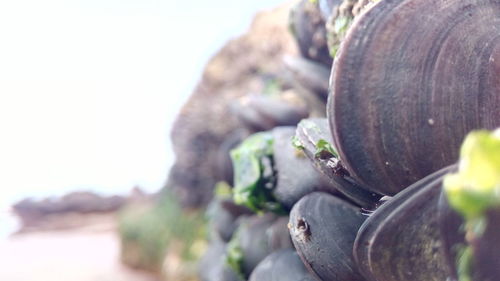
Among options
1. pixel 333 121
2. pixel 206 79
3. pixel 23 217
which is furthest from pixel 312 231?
pixel 23 217

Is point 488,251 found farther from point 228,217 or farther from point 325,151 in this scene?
point 228,217

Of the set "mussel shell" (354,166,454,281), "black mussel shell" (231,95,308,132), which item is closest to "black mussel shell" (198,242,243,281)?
"black mussel shell" (231,95,308,132)

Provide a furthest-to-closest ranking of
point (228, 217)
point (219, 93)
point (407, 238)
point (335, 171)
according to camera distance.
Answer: point (219, 93) → point (228, 217) → point (335, 171) → point (407, 238)

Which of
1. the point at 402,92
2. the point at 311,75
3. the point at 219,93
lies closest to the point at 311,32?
the point at 311,75

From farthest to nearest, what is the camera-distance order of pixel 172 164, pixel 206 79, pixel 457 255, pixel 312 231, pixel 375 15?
pixel 172 164 → pixel 206 79 → pixel 312 231 → pixel 375 15 → pixel 457 255

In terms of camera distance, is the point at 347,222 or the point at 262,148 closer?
the point at 347,222

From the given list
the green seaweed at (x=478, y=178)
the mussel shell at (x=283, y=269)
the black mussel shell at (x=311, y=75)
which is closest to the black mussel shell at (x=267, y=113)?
the black mussel shell at (x=311, y=75)

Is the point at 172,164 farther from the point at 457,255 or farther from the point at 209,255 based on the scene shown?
the point at 457,255
